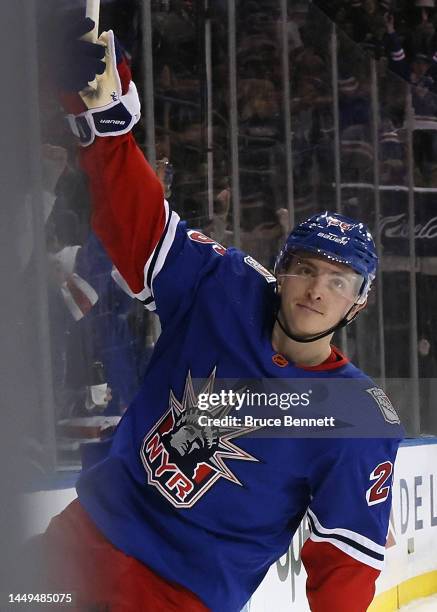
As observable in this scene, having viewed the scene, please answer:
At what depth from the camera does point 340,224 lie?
1.71 m

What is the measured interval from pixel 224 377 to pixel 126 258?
40 centimetres

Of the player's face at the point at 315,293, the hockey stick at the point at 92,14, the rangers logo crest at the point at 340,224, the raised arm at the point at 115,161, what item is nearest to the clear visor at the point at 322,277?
the player's face at the point at 315,293

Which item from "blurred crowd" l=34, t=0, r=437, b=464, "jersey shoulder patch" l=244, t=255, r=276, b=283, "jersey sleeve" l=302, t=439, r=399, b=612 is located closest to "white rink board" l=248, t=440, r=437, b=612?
"blurred crowd" l=34, t=0, r=437, b=464

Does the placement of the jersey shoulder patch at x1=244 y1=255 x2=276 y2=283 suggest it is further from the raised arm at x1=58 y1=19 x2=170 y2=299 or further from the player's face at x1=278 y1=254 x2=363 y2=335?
the raised arm at x1=58 y1=19 x2=170 y2=299

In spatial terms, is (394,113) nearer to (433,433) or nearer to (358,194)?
(358,194)

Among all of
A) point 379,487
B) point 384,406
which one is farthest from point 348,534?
point 384,406

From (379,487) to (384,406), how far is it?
0.36m

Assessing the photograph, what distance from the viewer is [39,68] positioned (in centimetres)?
60

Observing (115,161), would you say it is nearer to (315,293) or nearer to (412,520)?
(315,293)

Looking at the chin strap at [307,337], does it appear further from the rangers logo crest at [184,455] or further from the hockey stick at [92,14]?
the hockey stick at [92,14]

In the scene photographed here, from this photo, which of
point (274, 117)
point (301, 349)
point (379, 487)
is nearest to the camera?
point (301, 349)

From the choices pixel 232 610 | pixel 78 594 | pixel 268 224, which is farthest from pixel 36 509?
pixel 268 224

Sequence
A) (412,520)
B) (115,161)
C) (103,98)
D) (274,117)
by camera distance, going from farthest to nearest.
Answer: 1. (412,520)
2. (274,117)
3. (115,161)
4. (103,98)

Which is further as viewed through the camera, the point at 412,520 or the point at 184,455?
the point at 412,520
